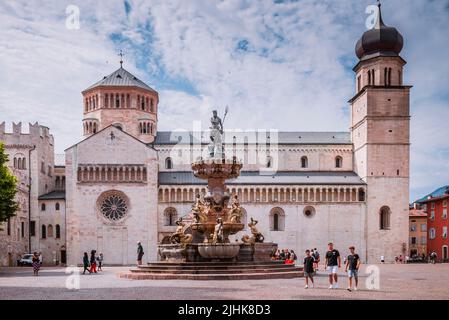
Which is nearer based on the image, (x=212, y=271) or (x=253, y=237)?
(x=212, y=271)

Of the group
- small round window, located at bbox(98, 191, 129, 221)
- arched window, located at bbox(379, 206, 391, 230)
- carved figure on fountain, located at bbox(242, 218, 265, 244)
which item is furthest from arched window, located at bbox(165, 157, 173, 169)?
carved figure on fountain, located at bbox(242, 218, 265, 244)

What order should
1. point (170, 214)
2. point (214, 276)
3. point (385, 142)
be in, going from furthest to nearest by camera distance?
1. point (385, 142)
2. point (170, 214)
3. point (214, 276)

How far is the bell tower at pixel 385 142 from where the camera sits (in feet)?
215

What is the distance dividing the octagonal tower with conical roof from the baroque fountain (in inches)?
1626

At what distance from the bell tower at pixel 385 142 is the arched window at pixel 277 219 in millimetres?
9473

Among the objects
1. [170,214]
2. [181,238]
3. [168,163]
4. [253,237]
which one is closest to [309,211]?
[170,214]

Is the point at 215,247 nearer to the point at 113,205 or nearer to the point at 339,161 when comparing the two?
the point at 113,205

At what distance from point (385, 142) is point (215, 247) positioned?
43620mm

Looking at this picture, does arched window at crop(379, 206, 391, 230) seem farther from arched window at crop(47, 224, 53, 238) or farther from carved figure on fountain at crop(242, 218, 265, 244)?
carved figure on fountain at crop(242, 218, 265, 244)

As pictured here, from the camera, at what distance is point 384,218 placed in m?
66.7

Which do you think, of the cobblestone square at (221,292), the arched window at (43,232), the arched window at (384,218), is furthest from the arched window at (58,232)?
the cobblestone square at (221,292)

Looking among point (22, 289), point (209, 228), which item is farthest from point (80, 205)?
point (22, 289)
